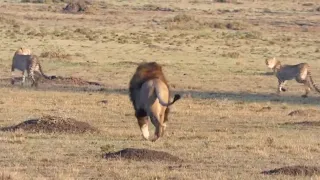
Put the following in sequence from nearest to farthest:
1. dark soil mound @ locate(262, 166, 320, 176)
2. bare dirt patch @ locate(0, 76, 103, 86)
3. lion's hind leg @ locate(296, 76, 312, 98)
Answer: dark soil mound @ locate(262, 166, 320, 176), lion's hind leg @ locate(296, 76, 312, 98), bare dirt patch @ locate(0, 76, 103, 86)

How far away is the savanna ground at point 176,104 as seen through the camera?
11688 mm

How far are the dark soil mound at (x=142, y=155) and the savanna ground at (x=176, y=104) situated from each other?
0.61ft

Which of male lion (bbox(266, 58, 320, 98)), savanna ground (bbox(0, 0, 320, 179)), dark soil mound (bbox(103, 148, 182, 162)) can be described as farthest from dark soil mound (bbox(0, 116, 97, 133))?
male lion (bbox(266, 58, 320, 98))

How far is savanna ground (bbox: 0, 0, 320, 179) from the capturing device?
1169 cm

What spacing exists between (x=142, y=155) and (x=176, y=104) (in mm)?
9353

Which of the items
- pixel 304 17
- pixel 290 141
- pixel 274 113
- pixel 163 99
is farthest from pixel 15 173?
pixel 304 17

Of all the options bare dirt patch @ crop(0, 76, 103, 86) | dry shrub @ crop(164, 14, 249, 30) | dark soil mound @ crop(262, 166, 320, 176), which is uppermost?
dark soil mound @ crop(262, 166, 320, 176)

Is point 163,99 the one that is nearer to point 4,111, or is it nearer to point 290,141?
point 290,141

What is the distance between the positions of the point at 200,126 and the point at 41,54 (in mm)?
18305

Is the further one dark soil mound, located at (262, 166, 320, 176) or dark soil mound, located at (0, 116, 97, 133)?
dark soil mound, located at (0, 116, 97, 133)

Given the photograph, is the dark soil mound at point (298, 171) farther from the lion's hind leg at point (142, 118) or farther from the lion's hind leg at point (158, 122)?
the lion's hind leg at point (142, 118)

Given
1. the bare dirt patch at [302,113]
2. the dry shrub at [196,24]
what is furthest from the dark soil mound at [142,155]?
the dry shrub at [196,24]

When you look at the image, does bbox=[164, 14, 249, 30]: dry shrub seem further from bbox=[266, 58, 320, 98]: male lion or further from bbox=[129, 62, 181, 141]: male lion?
bbox=[129, 62, 181, 141]: male lion

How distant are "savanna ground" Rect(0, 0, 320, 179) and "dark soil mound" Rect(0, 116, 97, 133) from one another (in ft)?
0.88
